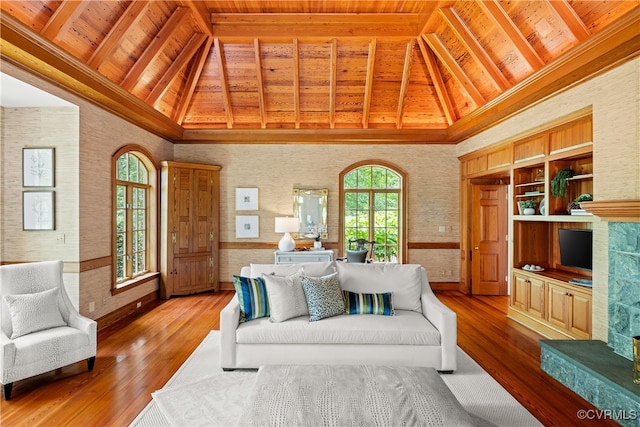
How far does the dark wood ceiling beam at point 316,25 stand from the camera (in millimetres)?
5105

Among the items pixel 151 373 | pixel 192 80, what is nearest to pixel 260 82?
pixel 192 80

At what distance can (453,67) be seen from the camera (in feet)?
17.9

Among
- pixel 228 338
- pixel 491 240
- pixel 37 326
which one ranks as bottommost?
pixel 228 338

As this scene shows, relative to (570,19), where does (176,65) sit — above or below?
above

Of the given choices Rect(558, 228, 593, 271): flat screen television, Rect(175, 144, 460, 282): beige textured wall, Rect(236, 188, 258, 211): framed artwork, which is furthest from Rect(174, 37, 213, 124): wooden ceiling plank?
Rect(558, 228, 593, 271): flat screen television

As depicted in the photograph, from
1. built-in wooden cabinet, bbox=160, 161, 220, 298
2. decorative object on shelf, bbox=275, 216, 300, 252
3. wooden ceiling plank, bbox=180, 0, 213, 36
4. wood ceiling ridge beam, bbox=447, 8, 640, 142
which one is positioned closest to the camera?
wood ceiling ridge beam, bbox=447, 8, 640, 142

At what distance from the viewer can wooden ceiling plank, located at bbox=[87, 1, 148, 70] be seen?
3.98 meters

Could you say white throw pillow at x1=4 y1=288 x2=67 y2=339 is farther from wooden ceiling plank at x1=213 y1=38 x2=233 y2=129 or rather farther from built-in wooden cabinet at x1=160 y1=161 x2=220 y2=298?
wooden ceiling plank at x1=213 y1=38 x2=233 y2=129

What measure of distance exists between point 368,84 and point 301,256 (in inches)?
128

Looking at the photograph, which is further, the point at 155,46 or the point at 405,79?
the point at 405,79

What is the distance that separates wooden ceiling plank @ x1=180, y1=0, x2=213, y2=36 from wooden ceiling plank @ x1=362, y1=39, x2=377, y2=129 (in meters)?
2.43

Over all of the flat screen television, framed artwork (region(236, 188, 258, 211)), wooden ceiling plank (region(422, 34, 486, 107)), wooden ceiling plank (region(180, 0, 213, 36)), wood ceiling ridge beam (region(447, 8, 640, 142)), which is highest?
wooden ceiling plank (region(180, 0, 213, 36))

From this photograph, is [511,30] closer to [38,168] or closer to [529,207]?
[529,207]

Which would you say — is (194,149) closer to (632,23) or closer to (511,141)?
(511,141)
